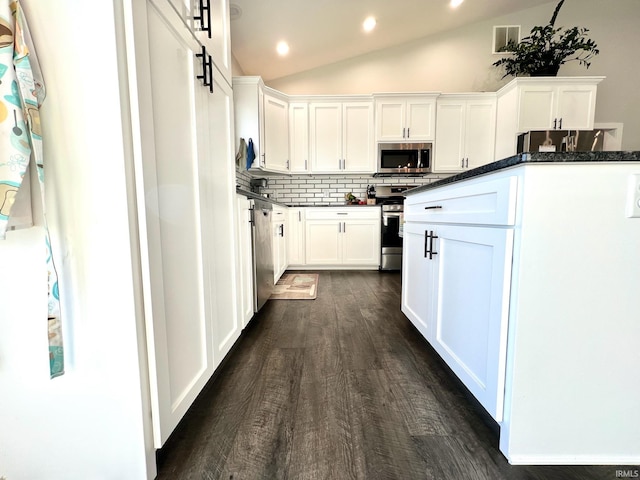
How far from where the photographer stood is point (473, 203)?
Answer: 1.03 meters

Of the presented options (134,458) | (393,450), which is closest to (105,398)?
(134,458)

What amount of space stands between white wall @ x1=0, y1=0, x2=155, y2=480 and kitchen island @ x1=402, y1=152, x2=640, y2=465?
1.05 metres

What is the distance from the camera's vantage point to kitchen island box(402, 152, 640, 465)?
2.56ft

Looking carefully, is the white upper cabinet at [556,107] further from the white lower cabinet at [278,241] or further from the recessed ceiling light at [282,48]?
the white lower cabinet at [278,241]

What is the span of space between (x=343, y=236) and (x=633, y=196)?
10.1ft

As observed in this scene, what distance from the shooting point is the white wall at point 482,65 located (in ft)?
12.8

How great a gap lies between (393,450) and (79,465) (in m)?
0.91

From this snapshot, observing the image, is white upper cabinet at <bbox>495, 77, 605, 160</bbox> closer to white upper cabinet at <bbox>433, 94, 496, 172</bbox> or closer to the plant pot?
the plant pot

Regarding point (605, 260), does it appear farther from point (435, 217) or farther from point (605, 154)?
point (435, 217)

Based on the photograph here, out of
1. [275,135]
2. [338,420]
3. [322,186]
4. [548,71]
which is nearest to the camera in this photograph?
[338,420]

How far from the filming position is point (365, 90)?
4176 mm

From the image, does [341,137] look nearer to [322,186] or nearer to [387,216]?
[322,186]

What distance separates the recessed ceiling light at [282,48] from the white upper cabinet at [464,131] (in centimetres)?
211

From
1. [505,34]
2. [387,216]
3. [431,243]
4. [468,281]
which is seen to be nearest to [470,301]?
[468,281]
